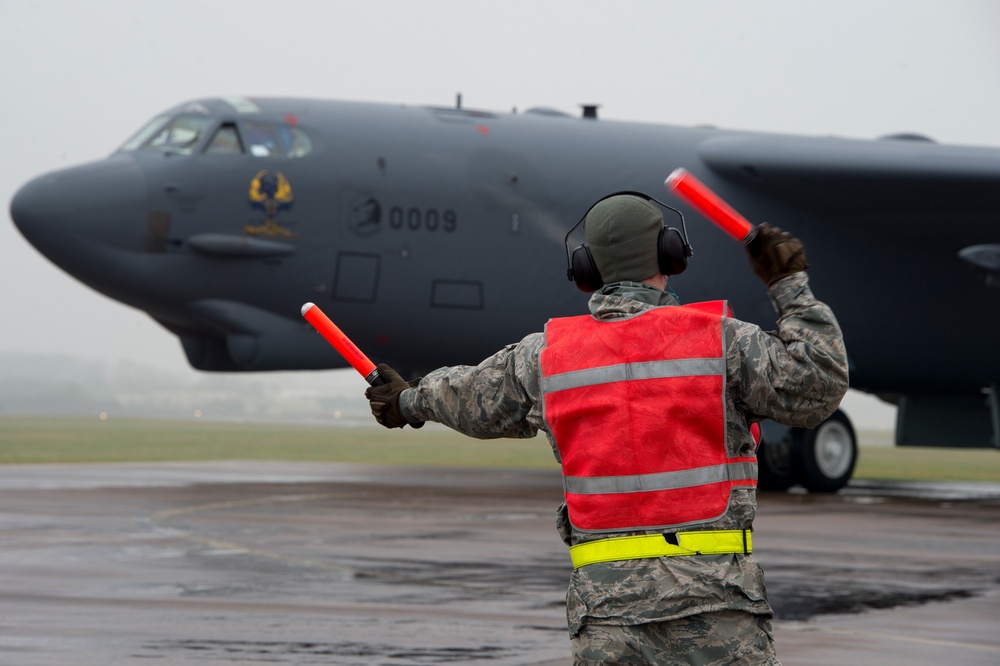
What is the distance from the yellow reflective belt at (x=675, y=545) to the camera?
341 centimetres

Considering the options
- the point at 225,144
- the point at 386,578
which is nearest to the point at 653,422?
the point at 386,578

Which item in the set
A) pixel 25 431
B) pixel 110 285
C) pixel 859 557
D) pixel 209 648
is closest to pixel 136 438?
pixel 25 431

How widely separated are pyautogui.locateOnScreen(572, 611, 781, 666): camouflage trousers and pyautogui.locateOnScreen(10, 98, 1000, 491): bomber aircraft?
14.1m

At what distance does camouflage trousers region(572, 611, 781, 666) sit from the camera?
10.9 feet

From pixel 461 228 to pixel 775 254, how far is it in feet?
47.9

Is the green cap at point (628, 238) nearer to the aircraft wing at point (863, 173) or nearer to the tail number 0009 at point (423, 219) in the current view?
the tail number 0009 at point (423, 219)

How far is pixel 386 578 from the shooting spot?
1034 cm

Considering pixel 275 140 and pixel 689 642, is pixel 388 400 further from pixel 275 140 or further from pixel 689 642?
pixel 275 140

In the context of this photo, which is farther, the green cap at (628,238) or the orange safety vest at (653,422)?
the green cap at (628,238)

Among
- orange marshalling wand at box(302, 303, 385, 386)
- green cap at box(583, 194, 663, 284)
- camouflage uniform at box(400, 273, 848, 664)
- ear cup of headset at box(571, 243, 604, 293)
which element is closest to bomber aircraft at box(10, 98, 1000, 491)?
orange marshalling wand at box(302, 303, 385, 386)

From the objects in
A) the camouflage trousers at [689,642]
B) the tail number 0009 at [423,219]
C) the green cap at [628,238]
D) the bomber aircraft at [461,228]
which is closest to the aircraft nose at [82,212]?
the bomber aircraft at [461,228]

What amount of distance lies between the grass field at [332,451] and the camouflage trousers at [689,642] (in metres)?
26.3

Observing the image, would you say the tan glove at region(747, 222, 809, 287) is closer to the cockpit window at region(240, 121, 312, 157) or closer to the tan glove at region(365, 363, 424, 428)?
the tan glove at region(365, 363, 424, 428)

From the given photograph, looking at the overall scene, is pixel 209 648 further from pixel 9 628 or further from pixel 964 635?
pixel 964 635
